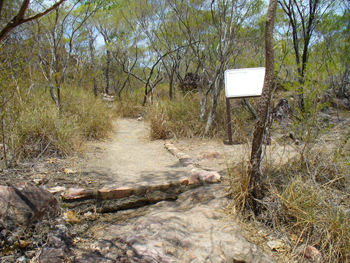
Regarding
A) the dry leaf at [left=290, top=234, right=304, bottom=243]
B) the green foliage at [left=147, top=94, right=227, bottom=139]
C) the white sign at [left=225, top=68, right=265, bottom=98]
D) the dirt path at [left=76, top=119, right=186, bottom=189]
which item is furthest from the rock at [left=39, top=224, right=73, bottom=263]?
the green foliage at [left=147, top=94, right=227, bottom=139]

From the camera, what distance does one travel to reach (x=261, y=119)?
233 cm

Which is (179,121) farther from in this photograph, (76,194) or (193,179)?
(76,194)

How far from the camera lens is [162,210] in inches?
107

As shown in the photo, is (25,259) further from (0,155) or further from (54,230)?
(0,155)

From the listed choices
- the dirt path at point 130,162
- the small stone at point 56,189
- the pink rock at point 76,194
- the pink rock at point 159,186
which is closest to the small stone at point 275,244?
the pink rock at point 159,186

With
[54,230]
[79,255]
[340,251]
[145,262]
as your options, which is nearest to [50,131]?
[54,230]

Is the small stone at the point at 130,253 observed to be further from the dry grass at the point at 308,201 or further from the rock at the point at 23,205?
the dry grass at the point at 308,201

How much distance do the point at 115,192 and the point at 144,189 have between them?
1.03 ft

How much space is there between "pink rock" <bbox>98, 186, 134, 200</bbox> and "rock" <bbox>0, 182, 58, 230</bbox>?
19.8 inches

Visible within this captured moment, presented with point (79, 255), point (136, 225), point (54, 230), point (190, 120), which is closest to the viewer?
point (79, 255)

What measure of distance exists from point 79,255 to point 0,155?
1822mm

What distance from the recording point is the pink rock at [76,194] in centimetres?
261

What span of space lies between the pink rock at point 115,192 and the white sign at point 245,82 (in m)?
2.68

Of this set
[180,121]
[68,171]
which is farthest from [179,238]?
[180,121]
